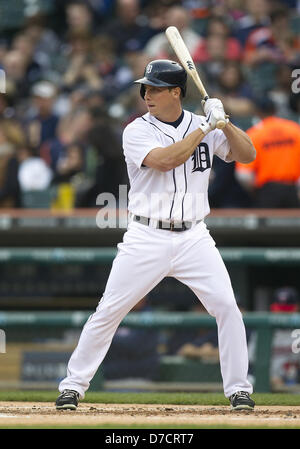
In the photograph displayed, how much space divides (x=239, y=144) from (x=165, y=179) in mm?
429

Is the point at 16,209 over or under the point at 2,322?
over

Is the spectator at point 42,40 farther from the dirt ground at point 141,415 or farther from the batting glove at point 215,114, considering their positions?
the batting glove at point 215,114

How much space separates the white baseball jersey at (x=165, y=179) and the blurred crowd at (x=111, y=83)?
9.28 feet

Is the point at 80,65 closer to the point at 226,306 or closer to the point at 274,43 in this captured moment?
the point at 274,43

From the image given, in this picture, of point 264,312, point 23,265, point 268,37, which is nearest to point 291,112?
point 268,37

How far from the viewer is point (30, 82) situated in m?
11.4

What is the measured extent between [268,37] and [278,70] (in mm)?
1224

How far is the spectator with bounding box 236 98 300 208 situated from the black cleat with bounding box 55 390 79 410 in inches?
130

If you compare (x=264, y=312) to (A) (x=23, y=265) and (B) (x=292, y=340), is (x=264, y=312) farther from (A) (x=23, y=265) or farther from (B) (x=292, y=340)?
(A) (x=23, y=265)

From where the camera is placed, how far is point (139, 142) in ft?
16.5

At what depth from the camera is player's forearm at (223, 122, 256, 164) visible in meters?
5.05

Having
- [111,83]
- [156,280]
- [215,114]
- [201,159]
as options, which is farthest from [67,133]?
[215,114]

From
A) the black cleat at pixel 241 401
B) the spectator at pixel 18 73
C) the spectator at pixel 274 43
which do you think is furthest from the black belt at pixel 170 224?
the spectator at pixel 18 73

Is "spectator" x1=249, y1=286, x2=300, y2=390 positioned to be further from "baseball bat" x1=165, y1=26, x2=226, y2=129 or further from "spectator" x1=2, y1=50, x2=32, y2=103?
"spectator" x1=2, y1=50, x2=32, y2=103
